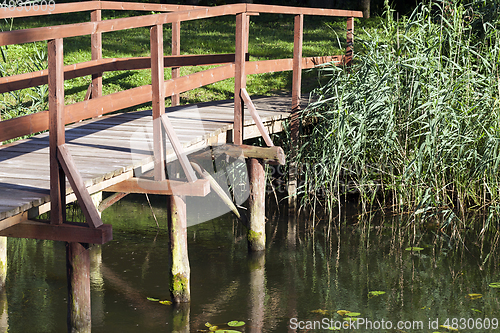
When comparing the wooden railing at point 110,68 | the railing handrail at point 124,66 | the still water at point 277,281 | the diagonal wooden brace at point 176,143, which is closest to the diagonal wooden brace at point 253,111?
the wooden railing at point 110,68

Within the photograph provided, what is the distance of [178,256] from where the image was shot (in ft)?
16.9

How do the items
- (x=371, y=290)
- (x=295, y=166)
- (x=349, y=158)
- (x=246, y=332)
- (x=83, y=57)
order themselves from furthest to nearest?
(x=83, y=57)
(x=295, y=166)
(x=349, y=158)
(x=371, y=290)
(x=246, y=332)

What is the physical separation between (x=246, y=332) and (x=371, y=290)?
4.31 feet

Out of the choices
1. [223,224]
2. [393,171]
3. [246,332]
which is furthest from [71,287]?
[393,171]

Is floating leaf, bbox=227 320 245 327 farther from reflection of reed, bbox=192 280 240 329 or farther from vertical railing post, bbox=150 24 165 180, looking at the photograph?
vertical railing post, bbox=150 24 165 180

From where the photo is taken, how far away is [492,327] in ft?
15.7

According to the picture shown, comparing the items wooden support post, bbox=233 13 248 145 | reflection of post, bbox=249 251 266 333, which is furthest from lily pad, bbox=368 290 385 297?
wooden support post, bbox=233 13 248 145

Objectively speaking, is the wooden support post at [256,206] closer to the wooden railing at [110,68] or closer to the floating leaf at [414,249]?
the wooden railing at [110,68]

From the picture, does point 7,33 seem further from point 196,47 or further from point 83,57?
point 196,47

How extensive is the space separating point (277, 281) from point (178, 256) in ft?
3.47

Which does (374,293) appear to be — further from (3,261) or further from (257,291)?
(3,261)

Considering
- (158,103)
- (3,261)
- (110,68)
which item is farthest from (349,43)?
(3,261)

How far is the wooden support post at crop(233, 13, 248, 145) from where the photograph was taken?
19.1 feet

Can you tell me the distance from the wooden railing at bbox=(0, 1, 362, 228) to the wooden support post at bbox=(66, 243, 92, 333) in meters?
0.23
